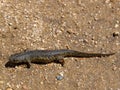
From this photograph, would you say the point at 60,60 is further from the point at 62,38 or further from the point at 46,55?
the point at 62,38

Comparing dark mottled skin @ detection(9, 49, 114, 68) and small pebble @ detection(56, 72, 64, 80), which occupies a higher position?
dark mottled skin @ detection(9, 49, 114, 68)

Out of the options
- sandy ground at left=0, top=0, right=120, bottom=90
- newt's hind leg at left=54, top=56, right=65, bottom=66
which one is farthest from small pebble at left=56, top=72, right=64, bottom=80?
newt's hind leg at left=54, top=56, right=65, bottom=66

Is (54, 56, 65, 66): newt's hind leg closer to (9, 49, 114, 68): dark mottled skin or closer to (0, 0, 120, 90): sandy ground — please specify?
(9, 49, 114, 68): dark mottled skin

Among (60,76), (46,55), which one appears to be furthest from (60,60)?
(60,76)

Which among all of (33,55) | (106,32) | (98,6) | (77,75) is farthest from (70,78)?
(98,6)

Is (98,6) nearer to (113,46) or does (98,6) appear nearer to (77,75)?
(113,46)
